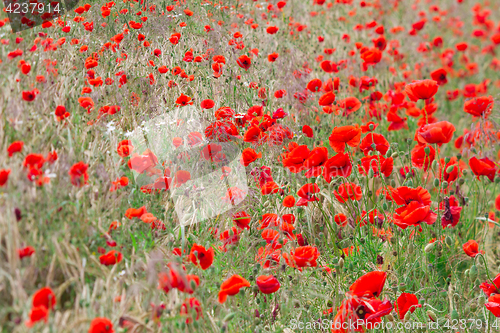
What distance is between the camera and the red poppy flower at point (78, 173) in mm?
1562

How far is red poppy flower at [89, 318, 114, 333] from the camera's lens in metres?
1.16

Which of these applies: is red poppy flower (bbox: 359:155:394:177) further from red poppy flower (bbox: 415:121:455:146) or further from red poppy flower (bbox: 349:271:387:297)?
red poppy flower (bbox: 349:271:387:297)

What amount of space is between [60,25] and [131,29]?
1.46 ft

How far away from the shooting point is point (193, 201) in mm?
2184

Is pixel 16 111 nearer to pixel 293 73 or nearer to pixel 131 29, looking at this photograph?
pixel 131 29

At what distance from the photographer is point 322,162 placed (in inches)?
75.5

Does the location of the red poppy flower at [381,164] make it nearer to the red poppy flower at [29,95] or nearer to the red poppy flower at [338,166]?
the red poppy flower at [338,166]

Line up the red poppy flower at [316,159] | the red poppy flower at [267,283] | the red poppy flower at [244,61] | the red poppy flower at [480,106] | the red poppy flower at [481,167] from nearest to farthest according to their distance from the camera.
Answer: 1. the red poppy flower at [267,283]
2. the red poppy flower at [316,159]
3. the red poppy flower at [481,167]
4. the red poppy flower at [480,106]
5. the red poppy flower at [244,61]

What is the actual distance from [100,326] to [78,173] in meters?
0.65

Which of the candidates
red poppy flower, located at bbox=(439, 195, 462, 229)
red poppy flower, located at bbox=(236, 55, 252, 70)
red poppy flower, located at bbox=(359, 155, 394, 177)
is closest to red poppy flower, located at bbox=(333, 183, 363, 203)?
red poppy flower, located at bbox=(359, 155, 394, 177)

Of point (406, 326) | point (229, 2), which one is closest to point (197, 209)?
point (406, 326)

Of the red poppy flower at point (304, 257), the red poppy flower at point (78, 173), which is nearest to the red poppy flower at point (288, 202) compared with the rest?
the red poppy flower at point (304, 257)

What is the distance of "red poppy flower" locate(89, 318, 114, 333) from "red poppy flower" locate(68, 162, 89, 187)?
60 cm

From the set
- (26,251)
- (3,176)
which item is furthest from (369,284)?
(3,176)
